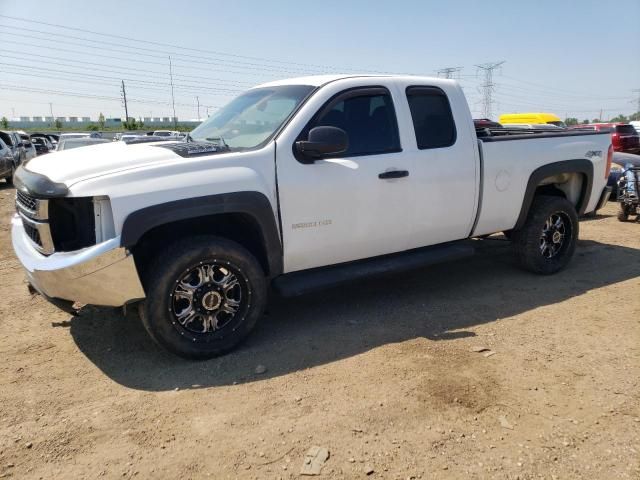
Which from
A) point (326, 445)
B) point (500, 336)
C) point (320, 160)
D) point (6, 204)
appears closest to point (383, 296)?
point (500, 336)

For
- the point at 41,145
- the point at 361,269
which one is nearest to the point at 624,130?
the point at 361,269

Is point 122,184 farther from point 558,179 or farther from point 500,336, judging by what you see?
point 558,179

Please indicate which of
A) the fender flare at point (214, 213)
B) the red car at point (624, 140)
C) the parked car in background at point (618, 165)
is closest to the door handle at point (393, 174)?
the fender flare at point (214, 213)

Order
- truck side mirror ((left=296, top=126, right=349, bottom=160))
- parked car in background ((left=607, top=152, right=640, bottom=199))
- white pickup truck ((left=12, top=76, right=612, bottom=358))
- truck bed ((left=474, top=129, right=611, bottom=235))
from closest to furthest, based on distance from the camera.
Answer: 1. white pickup truck ((left=12, top=76, right=612, bottom=358))
2. truck side mirror ((left=296, top=126, right=349, bottom=160))
3. truck bed ((left=474, top=129, right=611, bottom=235))
4. parked car in background ((left=607, top=152, right=640, bottom=199))

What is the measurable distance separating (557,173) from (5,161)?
14.9 m

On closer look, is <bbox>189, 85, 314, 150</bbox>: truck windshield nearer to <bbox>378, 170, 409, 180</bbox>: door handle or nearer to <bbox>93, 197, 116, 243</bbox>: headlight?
<bbox>378, 170, 409, 180</bbox>: door handle

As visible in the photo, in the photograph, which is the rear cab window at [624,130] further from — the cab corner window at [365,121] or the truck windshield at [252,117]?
the truck windshield at [252,117]

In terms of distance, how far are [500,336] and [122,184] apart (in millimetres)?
3072

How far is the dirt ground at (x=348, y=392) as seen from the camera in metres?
2.63

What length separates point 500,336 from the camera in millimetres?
4082

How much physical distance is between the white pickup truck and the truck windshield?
0.7 inches

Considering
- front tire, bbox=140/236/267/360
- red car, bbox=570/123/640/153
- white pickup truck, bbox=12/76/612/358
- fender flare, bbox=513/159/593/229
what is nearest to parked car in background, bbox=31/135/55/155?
white pickup truck, bbox=12/76/612/358

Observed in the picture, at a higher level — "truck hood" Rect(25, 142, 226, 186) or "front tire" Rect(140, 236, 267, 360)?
"truck hood" Rect(25, 142, 226, 186)

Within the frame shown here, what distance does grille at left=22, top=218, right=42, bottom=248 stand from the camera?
353cm
